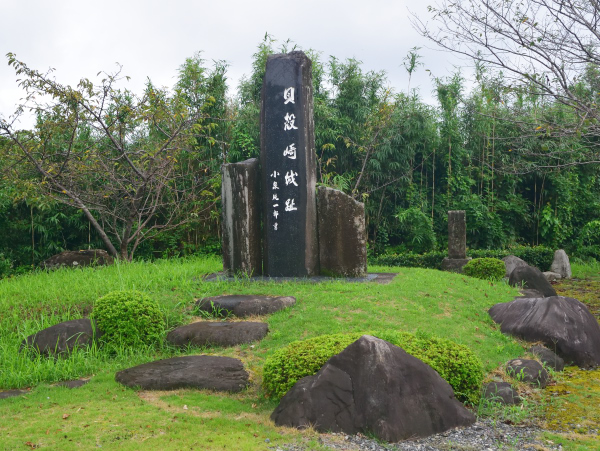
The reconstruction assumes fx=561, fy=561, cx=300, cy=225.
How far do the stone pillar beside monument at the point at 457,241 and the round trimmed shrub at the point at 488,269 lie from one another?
116cm

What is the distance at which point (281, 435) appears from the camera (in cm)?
321

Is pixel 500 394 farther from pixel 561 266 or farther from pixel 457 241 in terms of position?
pixel 561 266

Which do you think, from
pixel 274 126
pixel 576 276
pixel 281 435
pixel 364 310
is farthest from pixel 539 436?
pixel 576 276

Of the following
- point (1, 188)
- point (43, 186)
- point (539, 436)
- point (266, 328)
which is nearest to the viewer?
point (539, 436)

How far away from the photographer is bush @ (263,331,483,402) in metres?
3.71

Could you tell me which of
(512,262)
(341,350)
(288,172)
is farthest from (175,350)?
(512,262)

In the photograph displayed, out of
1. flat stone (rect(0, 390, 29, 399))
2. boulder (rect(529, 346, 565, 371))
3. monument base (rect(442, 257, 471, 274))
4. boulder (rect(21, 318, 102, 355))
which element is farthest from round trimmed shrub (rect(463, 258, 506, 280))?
flat stone (rect(0, 390, 29, 399))

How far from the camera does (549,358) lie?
494cm

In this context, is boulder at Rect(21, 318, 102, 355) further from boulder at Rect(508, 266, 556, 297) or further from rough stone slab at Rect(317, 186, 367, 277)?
boulder at Rect(508, 266, 556, 297)

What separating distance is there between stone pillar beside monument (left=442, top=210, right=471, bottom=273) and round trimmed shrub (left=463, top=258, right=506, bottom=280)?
1157 mm

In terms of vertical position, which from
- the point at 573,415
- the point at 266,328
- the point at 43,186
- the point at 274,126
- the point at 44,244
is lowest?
the point at 573,415

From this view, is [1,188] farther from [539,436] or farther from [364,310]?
[539,436]

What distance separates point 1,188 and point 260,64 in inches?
203

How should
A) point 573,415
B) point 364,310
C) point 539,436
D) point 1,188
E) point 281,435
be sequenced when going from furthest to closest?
1. point 1,188
2. point 364,310
3. point 573,415
4. point 539,436
5. point 281,435
